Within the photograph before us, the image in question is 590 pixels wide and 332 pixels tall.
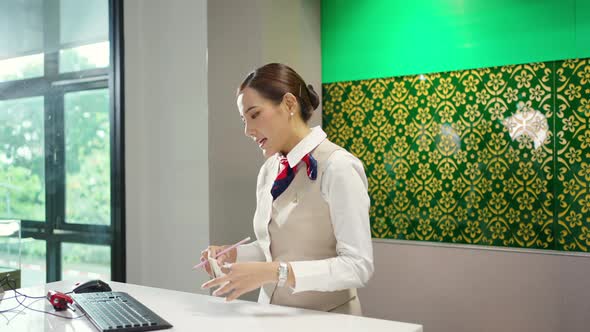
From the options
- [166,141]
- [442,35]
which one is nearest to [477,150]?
[442,35]

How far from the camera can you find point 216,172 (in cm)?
346

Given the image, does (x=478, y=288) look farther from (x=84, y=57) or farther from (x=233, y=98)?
(x=84, y=57)

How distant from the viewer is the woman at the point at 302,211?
5.62 feet

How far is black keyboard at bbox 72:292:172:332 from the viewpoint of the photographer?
1.49 m

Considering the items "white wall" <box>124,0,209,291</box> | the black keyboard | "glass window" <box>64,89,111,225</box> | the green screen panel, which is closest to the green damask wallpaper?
the green screen panel

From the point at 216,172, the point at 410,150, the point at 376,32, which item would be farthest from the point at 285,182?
the point at 376,32

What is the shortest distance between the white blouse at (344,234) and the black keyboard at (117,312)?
1.44 feet

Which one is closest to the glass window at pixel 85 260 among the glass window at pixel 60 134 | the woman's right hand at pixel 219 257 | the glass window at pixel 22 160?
the glass window at pixel 60 134

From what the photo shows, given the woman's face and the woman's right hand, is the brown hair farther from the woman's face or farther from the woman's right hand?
the woman's right hand

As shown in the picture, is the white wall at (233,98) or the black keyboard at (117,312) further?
the white wall at (233,98)

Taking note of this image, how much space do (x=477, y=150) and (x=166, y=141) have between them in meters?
1.98

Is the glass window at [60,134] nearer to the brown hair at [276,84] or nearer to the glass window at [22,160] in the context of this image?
the glass window at [22,160]

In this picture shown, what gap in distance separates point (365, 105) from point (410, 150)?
446 mm

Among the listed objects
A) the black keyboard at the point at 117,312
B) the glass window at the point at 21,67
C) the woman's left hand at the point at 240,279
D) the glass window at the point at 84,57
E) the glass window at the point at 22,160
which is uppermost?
the glass window at the point at 84,57
